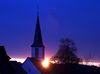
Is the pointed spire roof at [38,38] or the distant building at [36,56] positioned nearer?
the distant building at [36,56]

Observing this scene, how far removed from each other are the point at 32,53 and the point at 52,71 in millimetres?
14724

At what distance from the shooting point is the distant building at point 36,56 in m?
97.6

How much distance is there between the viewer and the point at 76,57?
117812mm

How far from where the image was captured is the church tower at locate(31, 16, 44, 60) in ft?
367

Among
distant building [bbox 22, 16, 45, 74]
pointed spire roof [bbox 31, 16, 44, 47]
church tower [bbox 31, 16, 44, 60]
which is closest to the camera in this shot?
distant building [bbox 22, 16, 45, 74]

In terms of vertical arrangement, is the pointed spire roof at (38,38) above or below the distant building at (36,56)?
above

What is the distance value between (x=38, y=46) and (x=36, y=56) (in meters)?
4.10

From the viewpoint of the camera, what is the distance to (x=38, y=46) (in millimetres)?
114625

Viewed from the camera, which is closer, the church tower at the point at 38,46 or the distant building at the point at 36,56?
the distant building at the point at 36,56

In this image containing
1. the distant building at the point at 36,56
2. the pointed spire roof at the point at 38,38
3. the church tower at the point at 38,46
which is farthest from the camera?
the pointed spire roof at the point at 38,38

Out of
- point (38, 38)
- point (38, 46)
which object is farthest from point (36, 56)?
point (38, 38)

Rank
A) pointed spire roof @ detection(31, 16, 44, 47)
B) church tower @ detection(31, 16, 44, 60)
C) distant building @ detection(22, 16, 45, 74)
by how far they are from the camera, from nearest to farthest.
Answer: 1. distant building @ detection(22, 16, 45, 74)
2. church tower @ detection(31, 16, 44, 60)
3. pointed spire roof @ detection(31, 16, 44, 47)

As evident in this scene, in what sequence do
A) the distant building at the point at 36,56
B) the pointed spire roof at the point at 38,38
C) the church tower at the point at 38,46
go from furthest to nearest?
the pointed spire roof at the point at 38,38, the church tower at the point at 38,46, the distant building at the point at 36,56

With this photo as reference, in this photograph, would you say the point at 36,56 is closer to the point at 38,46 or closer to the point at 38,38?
the point at 38,46
